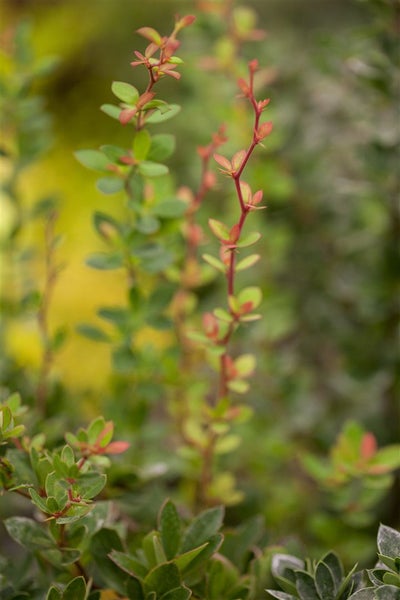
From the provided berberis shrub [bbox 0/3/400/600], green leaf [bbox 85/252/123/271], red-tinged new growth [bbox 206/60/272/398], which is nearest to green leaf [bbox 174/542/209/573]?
berberis shrub [bbox 0/3/400/600]

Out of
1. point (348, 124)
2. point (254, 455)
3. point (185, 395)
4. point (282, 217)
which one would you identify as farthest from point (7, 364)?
point (348, 124)

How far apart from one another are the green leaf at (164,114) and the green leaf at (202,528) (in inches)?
14.9

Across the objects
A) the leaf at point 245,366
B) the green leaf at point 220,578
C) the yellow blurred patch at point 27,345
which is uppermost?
the leaf at point 245,366

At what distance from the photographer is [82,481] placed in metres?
0.62

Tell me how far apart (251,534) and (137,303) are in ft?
1.02

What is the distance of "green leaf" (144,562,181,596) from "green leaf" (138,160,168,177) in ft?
1.22

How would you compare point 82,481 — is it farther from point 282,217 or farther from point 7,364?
point 282,217

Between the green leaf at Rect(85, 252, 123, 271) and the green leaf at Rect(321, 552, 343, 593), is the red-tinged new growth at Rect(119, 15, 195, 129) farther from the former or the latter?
the green leaf at Rect(321, 552, 343, 593)

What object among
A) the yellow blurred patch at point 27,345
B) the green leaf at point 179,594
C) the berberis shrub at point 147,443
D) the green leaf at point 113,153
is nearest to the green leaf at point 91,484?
Result: the berberis shrub at point 147,443

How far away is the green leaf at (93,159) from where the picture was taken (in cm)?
76

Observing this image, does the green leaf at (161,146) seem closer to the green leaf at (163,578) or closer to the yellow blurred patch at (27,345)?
the green leaf at (163,578)

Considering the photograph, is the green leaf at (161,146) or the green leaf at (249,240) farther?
the green leaf at (161,146)

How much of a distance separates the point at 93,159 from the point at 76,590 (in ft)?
1.43

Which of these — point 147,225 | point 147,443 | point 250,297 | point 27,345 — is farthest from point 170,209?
point 27,345
